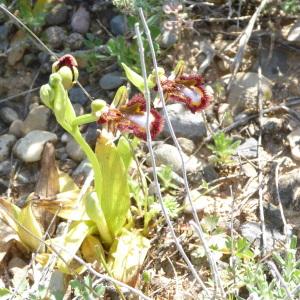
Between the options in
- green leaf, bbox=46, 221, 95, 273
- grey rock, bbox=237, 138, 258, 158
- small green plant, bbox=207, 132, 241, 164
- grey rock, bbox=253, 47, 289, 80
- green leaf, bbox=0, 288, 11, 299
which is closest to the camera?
green leaf, bbox=0, 288, 11, 299

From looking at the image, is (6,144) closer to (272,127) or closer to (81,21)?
(81,21)

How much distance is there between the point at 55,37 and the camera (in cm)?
337

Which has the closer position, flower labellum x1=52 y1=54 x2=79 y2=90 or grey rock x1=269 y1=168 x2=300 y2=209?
flower labellum x1=52 y1=54 x2=79 y2=90

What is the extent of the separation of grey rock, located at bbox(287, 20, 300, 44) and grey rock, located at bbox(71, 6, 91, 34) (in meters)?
1.08

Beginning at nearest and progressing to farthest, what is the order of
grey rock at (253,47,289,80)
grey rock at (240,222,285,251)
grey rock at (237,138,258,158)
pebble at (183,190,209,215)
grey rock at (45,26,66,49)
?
grey rock at (240,222,285,251) < pebble at (183,190,209,215) < grey rock at (237,138,258,158) < grey rock at (253,47,289,80) < grey rock at (45,26,66,49)

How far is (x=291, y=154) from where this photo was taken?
292 cm

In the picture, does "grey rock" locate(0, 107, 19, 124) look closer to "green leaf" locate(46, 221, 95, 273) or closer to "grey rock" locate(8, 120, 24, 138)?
"grey rock" locate(8, 120, 24, 138)

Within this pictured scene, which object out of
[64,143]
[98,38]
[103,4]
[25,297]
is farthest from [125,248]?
[103,4]

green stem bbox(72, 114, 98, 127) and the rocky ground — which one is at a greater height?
green stem bbox(72, 114, 98, 127)

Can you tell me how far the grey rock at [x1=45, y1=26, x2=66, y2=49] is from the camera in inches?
132

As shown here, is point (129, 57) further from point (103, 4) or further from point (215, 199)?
point (215, 199)

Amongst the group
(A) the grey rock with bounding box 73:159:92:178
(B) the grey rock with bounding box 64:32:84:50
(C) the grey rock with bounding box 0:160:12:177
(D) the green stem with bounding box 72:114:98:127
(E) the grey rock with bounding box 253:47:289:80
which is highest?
(D) the green stem with bounding box 72:114:98:127

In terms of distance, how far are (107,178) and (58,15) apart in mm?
1336

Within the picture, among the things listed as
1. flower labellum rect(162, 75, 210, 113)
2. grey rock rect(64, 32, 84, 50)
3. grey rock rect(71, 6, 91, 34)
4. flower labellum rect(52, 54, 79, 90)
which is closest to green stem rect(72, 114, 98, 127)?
flower labellum rect(52, 54, 79, 90)
